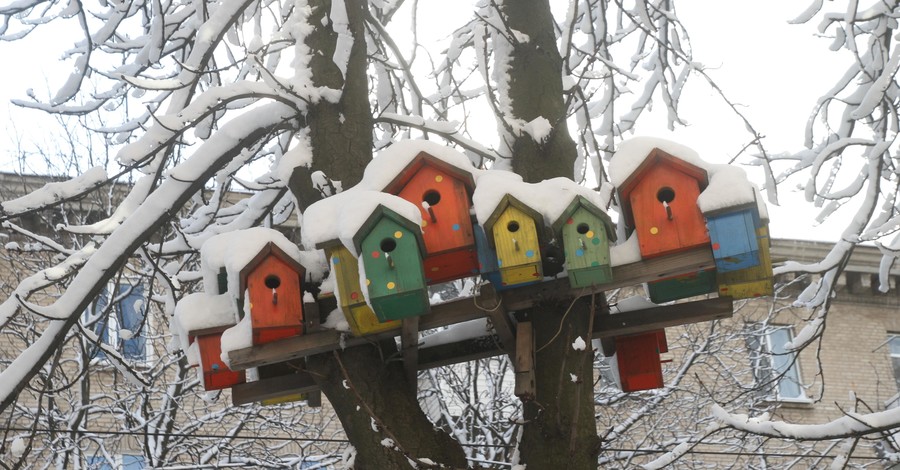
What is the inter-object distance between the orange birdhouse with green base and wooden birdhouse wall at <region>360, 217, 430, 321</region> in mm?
126

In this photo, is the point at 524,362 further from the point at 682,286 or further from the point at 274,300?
the point at 274,300

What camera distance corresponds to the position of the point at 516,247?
3.27 meters

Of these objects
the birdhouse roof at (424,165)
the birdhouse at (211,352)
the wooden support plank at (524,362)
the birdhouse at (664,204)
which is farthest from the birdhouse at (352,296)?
the birdhouse at (664,204)

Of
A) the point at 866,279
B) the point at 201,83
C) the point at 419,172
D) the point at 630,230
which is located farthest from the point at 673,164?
the point at 866,279

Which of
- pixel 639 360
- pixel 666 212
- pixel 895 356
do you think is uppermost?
pixel 666 212

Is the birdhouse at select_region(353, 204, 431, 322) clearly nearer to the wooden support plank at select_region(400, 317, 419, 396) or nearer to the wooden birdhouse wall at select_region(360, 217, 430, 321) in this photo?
the wooden birdhouse wall at select_region(360, 217, 430, 321)

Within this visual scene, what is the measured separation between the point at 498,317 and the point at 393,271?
40 centimetres

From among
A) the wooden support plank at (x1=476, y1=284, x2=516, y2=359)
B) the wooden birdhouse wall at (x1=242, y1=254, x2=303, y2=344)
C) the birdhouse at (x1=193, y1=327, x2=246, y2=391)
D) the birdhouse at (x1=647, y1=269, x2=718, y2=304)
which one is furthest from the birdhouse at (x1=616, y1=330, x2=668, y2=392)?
the birdhouse at (x1=193, y1=327, x2=246, y2=391)

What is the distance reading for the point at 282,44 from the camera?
14.5 ft

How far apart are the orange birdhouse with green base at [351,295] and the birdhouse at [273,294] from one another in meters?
0.17

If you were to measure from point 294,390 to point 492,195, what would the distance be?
3.53ft

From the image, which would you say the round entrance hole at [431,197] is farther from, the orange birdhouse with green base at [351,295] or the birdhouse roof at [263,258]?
the birdhouse roof at [263,258]

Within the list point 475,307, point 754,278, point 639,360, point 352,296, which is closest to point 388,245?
point 352,296

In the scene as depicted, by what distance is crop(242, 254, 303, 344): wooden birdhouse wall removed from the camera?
340 centimetres
